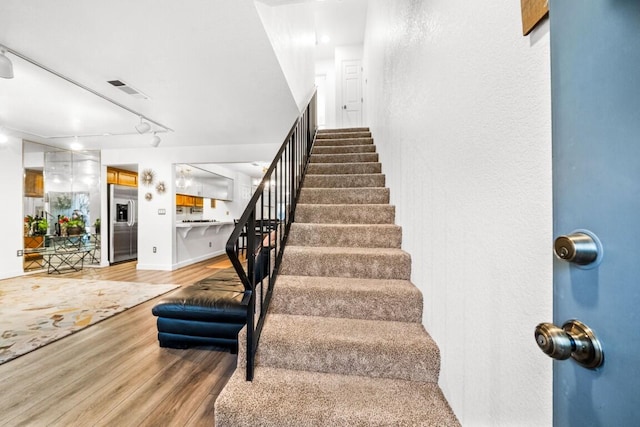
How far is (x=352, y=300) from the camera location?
1568 mm

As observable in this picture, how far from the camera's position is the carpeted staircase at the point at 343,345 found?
108 cm

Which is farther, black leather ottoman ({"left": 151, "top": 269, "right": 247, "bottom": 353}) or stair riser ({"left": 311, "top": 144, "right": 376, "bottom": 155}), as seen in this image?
stair riser ({"left": 311, "top": 144, "right": 376, "bottom": 155})

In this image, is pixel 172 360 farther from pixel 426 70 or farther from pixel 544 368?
pixel 426 70

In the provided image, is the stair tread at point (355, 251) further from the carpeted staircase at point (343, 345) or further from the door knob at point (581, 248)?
the door knob at point (581, 248)

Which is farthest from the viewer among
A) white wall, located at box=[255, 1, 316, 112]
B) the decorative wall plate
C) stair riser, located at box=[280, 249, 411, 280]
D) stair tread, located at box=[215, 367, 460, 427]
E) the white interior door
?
the white interior door

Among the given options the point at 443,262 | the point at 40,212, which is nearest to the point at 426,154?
the point at 443,262

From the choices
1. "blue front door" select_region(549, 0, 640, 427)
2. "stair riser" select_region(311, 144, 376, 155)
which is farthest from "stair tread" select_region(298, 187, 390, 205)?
"blue front door" select_region(549, 0, 640, 427)

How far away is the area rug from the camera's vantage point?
2336 mm

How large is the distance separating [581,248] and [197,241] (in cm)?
678

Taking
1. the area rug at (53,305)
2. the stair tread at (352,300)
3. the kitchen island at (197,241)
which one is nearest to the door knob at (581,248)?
the stair tread at (352,300)

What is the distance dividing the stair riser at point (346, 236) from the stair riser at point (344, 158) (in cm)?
153

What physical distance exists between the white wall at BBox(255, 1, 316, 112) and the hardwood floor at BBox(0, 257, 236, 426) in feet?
9.18

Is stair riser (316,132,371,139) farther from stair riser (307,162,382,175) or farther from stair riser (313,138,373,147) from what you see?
stair riser (307,162,382,175)

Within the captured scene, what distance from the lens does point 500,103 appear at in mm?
789
